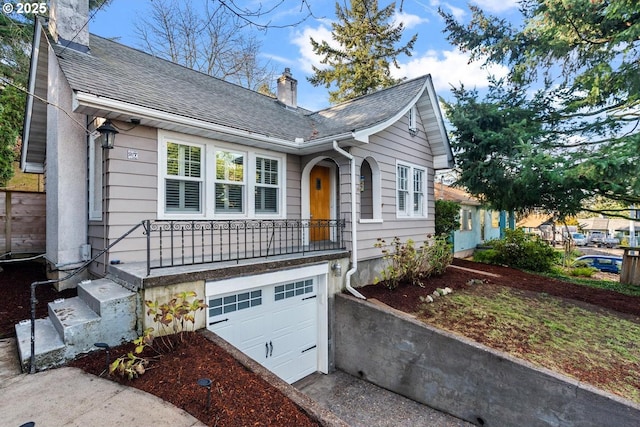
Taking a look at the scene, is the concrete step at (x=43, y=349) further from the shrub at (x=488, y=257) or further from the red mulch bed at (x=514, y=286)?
the shrub at (x=488, y=257)

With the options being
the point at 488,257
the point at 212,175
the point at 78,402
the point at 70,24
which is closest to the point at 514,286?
the point at 488,257

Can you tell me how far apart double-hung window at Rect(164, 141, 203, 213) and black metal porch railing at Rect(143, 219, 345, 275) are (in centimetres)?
33

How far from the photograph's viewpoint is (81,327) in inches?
131

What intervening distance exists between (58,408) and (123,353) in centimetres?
86

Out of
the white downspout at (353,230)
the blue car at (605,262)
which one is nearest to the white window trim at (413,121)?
the white downspout at (353,230)

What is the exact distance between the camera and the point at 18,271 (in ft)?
22.7

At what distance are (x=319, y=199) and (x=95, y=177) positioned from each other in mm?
4947

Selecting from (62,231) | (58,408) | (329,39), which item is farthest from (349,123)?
(329,39)

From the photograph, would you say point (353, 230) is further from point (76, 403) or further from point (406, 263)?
point (76, 403)

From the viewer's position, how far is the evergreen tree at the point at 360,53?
19219mm

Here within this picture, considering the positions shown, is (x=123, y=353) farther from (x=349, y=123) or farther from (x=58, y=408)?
(x=349, y=123)

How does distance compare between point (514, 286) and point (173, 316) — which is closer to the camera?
point (173, 316)

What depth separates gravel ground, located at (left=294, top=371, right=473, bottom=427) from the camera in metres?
4.73

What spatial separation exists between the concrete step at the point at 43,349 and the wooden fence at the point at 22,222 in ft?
17.2
